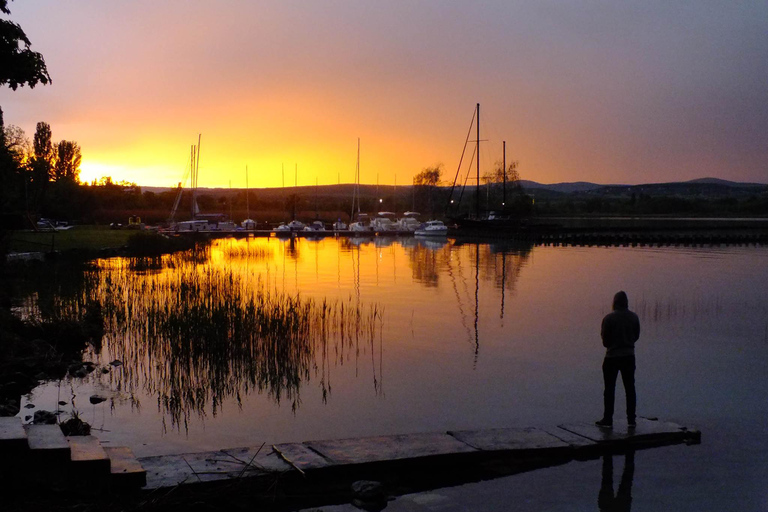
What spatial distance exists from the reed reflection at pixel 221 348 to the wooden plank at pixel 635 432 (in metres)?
5.00

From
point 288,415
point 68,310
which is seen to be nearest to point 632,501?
point 288,415

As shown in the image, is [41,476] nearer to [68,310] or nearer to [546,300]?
[68,310]

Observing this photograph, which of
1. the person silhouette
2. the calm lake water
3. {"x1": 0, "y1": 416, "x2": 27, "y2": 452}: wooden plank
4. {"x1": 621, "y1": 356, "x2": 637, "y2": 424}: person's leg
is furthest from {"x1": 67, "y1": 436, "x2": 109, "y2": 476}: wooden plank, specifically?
{"x1": 621, "y1": 356, "x2": 637, "y2": 424}: person's leg

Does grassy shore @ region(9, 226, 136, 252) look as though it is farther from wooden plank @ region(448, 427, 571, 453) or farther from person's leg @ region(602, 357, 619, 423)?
person's leg @ region(602, 357, 619, 423)

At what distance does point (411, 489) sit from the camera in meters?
9.35

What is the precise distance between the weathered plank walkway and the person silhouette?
36 cm

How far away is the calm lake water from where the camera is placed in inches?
434

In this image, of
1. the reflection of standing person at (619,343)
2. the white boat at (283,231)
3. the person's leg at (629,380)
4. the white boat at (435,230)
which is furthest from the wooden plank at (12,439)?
the white boat at (283,231)

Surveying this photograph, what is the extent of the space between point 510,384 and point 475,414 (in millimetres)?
2550

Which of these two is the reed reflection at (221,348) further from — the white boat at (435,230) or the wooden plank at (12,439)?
the white boat at (435,230)

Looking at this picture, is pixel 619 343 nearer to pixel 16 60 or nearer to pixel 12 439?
pixel 12 439

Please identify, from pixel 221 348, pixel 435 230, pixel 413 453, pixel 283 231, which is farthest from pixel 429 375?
pixel 283 231

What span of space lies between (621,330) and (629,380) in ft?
3.03

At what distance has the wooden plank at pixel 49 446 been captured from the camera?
790 centimetres
